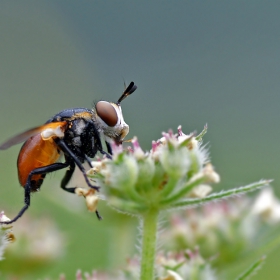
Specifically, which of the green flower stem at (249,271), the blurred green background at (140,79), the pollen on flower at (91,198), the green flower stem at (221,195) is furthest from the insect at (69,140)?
the green flower stem at (249,271)

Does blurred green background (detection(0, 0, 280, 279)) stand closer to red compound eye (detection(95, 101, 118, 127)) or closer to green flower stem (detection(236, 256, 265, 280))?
red compound eye (detection(95, 101, 118, 127))

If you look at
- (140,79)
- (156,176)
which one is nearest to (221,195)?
(156,176)

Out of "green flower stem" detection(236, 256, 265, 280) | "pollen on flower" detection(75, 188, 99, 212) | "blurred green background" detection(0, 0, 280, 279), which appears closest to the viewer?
"green flower stem" detection(236, 256, 265, 280)

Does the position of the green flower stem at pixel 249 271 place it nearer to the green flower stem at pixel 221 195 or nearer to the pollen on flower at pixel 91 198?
the green flower stem at pixel 221 195

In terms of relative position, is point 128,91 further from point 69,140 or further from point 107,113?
point 69,140

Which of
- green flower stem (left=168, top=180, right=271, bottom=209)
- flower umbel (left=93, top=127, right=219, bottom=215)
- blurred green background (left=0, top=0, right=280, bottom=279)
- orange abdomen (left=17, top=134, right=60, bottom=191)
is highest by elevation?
blurred green background (left=0, top=0, right=280, bottom=279)

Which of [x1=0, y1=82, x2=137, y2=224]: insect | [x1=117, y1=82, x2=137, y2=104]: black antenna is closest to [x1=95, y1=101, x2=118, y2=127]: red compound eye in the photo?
[x1=0, y1=82, x2=137, y2=224]: insect

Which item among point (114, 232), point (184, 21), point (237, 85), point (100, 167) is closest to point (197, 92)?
point (237, 85)
